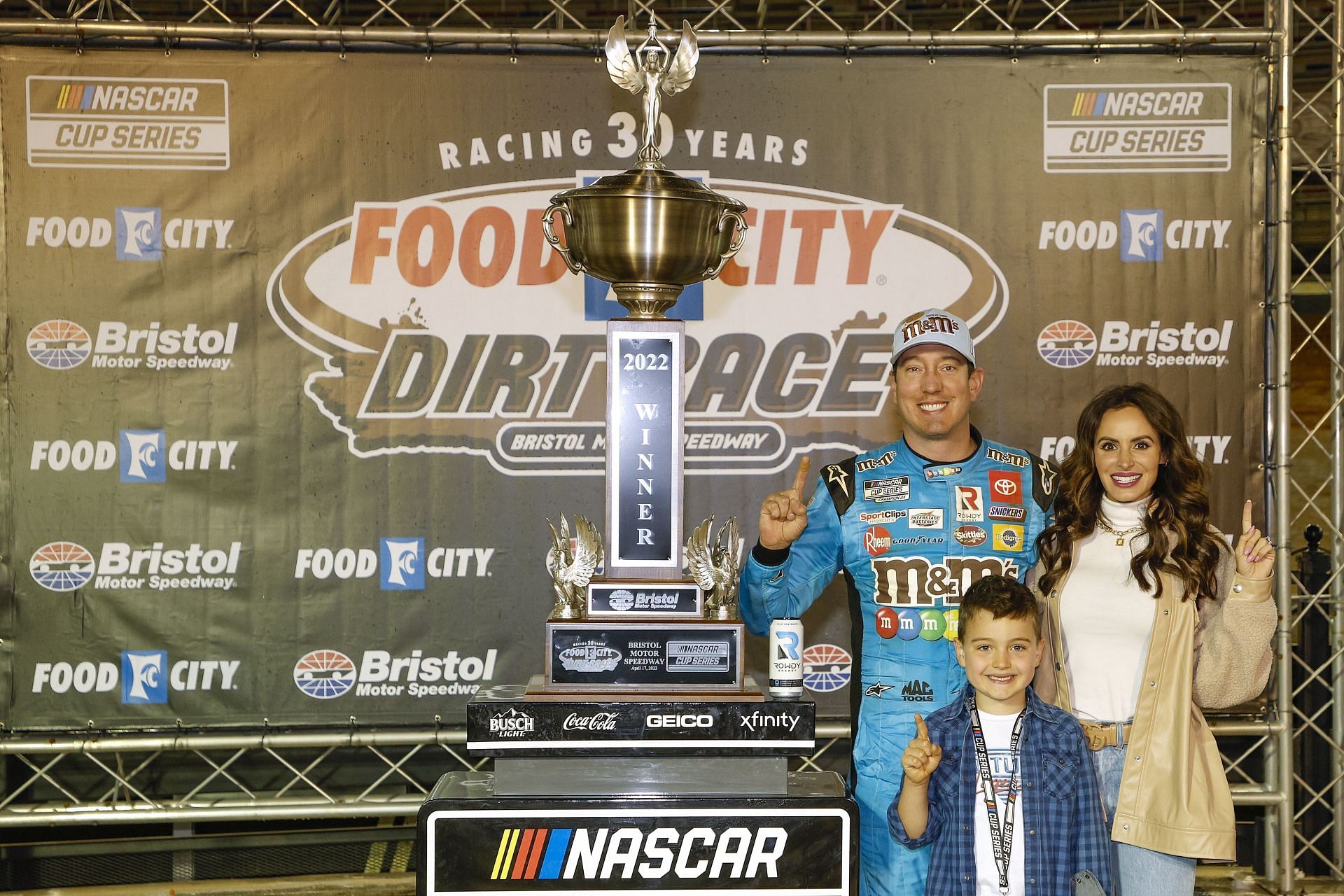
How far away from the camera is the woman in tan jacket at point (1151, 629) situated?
2293mm

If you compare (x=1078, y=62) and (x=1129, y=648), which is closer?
(x=1129, y=648)

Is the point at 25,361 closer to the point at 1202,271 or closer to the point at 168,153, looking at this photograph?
the point at 168,153

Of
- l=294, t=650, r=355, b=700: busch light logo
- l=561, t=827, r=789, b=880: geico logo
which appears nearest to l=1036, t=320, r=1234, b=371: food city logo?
l=561, t=827, r=789, b=880: geico logo

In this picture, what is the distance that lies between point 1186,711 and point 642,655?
104cm

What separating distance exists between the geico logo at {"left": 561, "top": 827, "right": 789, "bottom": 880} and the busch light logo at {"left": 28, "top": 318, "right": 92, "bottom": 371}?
2.65 metres

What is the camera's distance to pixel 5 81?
3902 mm

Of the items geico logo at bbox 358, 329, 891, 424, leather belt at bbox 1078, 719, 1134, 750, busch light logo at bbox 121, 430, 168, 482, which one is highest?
geico logo at bbox 358, 329, 891, 424

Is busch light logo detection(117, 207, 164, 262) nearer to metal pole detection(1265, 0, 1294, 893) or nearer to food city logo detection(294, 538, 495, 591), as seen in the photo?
food city logo detection(294, 538, 495, 591)

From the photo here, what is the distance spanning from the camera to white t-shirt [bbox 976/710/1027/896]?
217 centimetres

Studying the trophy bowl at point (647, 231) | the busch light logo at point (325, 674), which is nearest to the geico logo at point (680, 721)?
the trophy bowl at point (647, 231)

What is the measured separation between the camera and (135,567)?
3.91 m

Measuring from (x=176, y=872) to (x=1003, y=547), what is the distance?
10.4 ft

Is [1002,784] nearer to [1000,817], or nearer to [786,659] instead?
[1000,817]

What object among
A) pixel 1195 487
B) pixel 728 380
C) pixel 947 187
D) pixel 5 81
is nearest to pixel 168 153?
pixel 5 81
